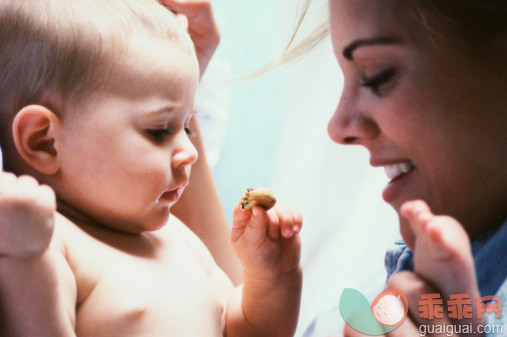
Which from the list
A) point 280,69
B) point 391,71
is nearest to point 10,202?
point 391,71

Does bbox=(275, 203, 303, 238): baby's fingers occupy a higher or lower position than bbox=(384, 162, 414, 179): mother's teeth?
lower

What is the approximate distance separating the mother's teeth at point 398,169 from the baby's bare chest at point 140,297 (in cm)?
20

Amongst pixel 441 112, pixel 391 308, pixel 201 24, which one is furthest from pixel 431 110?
pixel 201 24

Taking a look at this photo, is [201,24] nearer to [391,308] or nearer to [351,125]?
[351,125]

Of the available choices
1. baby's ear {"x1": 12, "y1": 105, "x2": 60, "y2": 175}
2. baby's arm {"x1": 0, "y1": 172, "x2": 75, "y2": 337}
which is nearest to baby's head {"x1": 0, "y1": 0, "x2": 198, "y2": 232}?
baby's ear {"x1": 12, "y1": 105, "x2": 60, "y2": 175}

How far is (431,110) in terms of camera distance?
1.24ft

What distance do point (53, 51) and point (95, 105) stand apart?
51 millimetres

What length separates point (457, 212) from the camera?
0.37m

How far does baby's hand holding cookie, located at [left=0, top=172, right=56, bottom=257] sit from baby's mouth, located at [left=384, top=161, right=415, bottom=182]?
0.23 metres

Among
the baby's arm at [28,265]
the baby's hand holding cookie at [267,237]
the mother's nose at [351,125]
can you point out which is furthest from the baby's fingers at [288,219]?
the baby's arm at [28,265]

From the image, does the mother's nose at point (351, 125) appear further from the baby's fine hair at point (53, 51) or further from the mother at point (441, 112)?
the baby's fine hair at point (53, 51)

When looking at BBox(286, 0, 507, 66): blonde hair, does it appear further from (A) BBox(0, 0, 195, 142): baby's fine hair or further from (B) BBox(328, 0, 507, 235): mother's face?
(A) BBox(0, 0, 195, 142): baby's fine hair

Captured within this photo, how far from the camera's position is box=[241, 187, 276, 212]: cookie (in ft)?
1.60

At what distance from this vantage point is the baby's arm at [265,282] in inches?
21.6
